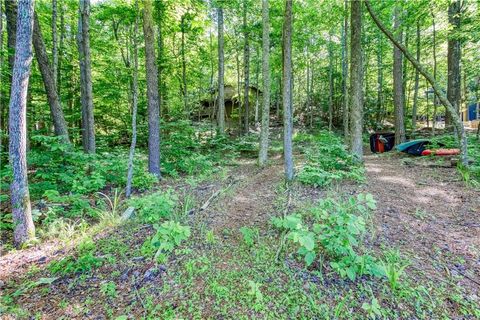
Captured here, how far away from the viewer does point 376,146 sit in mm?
11914

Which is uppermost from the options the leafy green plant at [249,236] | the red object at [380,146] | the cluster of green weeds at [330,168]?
the red object at [380,146]

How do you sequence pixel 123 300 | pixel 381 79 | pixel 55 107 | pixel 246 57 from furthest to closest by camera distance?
pixel 381 79, pixel 246 57, pixel 55 107, pixel 123 300

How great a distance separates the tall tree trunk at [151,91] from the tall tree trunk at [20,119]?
137 inches

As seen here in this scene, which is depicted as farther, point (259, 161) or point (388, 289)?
point (259, 161)

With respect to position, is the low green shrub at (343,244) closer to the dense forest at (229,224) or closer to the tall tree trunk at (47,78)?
the dense forest at (229,224)

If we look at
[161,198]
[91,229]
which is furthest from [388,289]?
[91,229]

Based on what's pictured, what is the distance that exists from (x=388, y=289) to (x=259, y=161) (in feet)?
21.8

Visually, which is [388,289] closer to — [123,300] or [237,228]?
[237,228]

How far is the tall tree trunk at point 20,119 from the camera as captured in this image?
10.6 ft

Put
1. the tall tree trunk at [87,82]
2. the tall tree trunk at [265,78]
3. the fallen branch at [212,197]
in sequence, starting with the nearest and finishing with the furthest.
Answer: the fallen branch at [212,197] → the tall tree trunk at [87,82] → the tall tree trunk at [265,78]

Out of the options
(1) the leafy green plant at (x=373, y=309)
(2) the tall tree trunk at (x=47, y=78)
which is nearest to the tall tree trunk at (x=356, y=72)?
(1) the leafy green plant at (x=373, y=309)

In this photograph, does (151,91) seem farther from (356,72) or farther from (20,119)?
(356,72)

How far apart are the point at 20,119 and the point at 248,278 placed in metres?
3.54

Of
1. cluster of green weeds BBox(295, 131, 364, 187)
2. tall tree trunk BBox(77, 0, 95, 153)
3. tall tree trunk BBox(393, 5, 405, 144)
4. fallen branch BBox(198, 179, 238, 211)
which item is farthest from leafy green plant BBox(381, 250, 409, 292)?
tall tree trunk BBox(393, 5, 405, 144)
